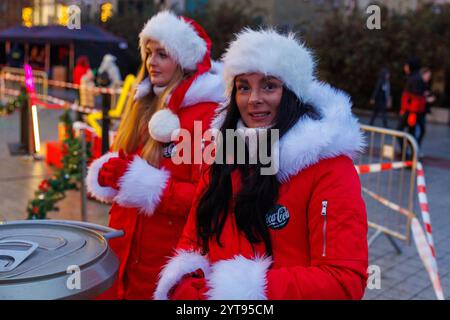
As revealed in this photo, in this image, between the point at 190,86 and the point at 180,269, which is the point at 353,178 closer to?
the point at 180,269

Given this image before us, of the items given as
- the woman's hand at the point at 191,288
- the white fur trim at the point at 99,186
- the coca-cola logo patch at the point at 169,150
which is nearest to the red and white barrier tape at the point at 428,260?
the coca-cola logo patch at the point at 169,150

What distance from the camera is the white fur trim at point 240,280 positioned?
1616mm

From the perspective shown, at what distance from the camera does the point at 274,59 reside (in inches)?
71.1

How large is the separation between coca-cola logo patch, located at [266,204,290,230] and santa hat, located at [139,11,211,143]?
1043 millimetres

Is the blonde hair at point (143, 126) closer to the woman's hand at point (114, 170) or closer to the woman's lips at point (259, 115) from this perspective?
the woman's hand at point (114, 170)

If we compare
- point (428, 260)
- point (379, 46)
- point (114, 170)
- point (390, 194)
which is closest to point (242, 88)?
point (114, 170)

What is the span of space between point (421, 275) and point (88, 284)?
3.72 metres

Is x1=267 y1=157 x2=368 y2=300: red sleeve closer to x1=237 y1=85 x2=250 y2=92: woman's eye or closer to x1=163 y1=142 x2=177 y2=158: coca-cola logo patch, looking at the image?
x1=237 y1=85 x2=250 y2=92: woman's eye

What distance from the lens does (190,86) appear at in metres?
2.73

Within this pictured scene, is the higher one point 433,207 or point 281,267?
point 281,267

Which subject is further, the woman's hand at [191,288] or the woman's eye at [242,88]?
the woman's eye at [242,88]

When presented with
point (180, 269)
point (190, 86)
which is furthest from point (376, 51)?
point (180, 269)

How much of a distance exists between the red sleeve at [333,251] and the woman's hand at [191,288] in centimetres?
24
